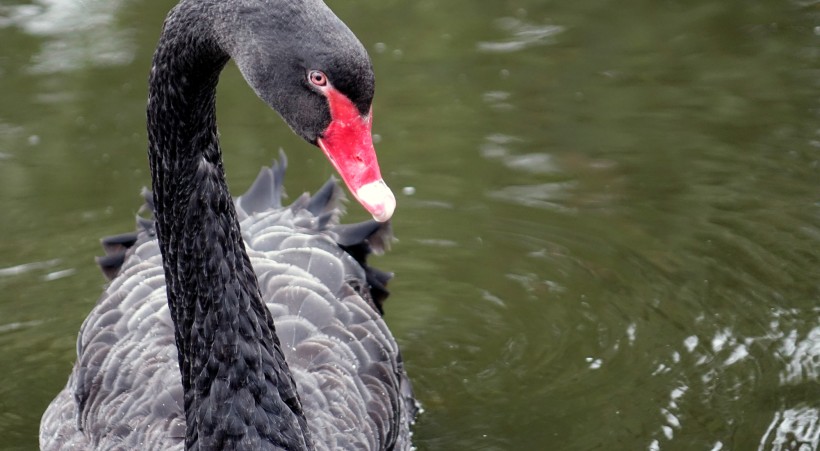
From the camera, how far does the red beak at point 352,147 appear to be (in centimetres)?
288

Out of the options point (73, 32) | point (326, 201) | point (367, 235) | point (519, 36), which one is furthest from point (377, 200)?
point (73, 32)

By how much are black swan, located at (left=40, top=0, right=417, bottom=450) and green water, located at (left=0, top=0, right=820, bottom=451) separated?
0.58 metres

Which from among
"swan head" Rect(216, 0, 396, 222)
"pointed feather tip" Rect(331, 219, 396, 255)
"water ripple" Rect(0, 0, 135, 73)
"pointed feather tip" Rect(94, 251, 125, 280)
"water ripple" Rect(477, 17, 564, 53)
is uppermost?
"swan head" Rect(216, 0, 396, 222)

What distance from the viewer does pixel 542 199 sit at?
612 cm

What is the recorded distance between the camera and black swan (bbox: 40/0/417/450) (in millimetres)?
2896

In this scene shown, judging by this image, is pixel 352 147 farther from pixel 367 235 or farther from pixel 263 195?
pixel 263 195

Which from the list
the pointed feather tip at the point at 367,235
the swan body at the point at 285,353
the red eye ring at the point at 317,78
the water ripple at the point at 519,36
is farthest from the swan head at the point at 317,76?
the water ripple at the point at 519,36

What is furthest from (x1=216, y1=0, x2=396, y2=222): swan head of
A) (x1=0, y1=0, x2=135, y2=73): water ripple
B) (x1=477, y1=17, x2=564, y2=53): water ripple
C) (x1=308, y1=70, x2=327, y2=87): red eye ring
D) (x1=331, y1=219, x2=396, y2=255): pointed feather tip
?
(x1=0, y1=0, x2=135, y2=73): water ripple

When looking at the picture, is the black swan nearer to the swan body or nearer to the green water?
the swan body

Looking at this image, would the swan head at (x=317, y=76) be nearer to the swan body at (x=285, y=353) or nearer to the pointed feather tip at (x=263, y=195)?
the swan body at (x=285, y=353)

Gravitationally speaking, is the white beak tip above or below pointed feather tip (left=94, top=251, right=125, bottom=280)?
above

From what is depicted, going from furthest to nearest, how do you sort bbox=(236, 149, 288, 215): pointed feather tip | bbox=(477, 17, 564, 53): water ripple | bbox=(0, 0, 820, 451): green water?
1. bbox=(477, 17, 564, 53): water ripple
2. bbox=(236, 149, 288, 215): pointed feather tip
3. bbox=(0, 0, 820, 451): green water

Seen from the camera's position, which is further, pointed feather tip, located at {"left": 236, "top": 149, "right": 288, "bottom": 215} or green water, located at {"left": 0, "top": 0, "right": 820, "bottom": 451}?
pointed feather tip, located at {"left": 236, "top": 149, "right": 288, "bottom": 215}

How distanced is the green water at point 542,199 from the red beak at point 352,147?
6.22 ft
